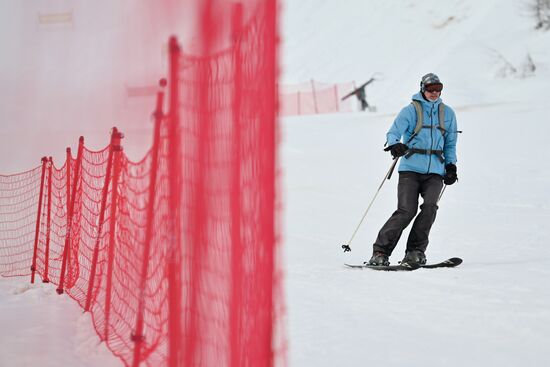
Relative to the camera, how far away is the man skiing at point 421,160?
22.9ft

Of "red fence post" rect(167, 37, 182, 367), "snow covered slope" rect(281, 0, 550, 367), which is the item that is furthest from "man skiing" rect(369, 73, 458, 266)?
"red fence post" rect(167, 37, 182, 367)

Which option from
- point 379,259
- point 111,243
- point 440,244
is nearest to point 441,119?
point 379,259

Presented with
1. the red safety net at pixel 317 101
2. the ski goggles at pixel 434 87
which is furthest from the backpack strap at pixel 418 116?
the red safety net at pixel 317 101

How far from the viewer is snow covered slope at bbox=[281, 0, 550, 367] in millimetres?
4344

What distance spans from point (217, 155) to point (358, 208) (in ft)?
30.9

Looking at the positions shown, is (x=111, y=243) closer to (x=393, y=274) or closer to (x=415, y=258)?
(x=393, y=274)

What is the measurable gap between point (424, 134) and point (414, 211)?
0.80 m

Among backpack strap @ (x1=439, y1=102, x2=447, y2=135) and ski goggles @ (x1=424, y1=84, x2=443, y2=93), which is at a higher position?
ski goggles @ (x1=424, y1=84, x2=443, y2=93)

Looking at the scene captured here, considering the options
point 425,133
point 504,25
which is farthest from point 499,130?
point 504,25

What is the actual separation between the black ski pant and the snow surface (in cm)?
44

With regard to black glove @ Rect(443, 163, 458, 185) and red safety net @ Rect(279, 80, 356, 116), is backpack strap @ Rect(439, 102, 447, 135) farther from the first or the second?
red safety net @ Rect(279, 80, 356, 116)

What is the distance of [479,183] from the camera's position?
1324 cm

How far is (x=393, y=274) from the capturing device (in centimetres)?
674

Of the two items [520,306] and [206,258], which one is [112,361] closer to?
[206,258]
